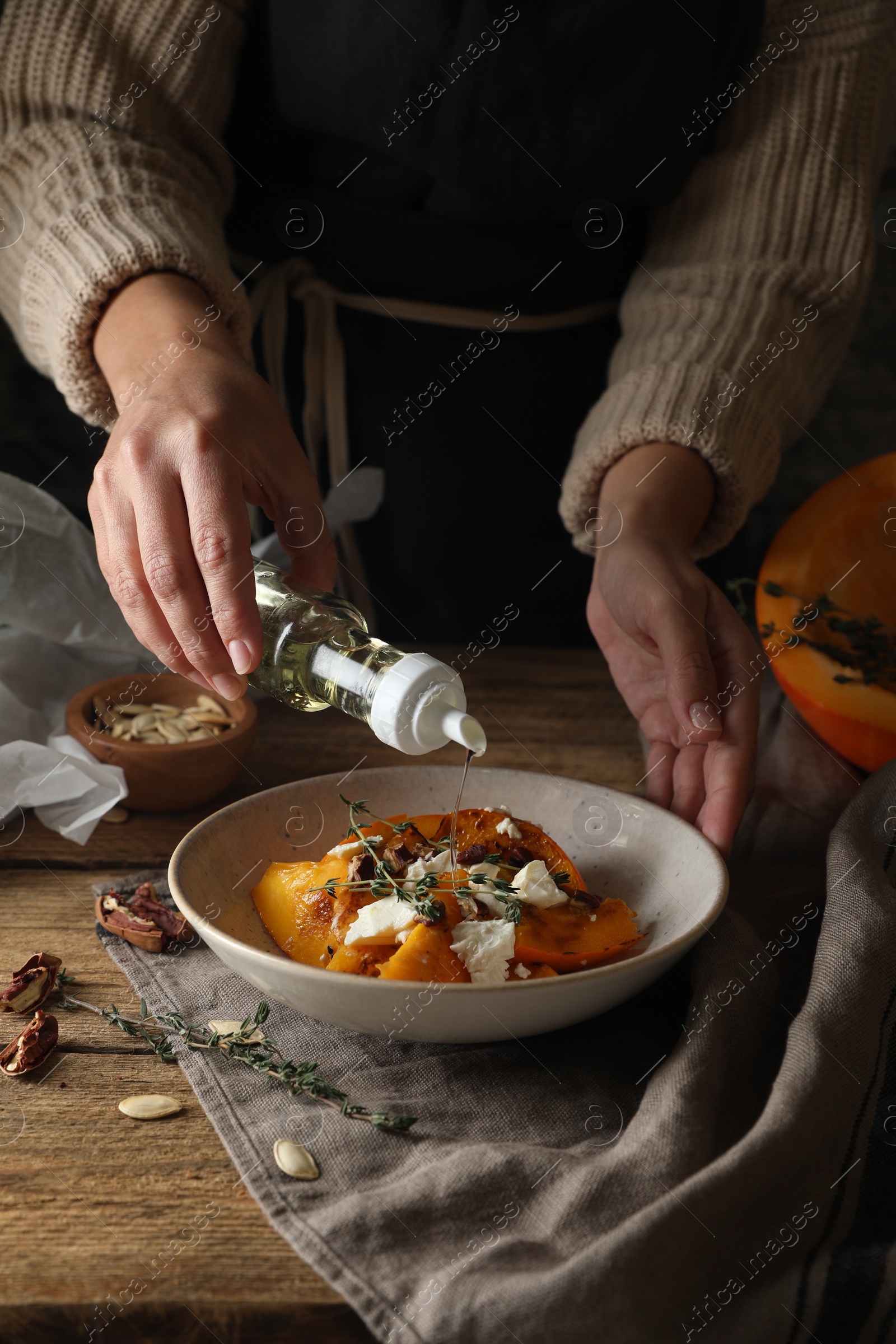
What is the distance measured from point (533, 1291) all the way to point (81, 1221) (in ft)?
0.92

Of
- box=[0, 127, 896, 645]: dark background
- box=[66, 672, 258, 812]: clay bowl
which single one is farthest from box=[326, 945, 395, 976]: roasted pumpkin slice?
box=[0, 127, 896, 645]: dark background

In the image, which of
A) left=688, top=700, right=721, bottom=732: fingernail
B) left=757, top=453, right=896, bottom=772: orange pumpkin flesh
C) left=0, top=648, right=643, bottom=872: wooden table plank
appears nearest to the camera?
left=688, top=700, right=721, bottom=732: fingernail

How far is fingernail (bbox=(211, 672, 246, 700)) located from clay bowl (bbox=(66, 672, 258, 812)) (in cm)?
20

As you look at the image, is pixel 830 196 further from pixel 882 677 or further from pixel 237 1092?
pixel 237 1092

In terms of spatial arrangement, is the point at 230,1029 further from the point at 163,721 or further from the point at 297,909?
the point at 163,721

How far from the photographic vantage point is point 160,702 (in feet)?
4.14

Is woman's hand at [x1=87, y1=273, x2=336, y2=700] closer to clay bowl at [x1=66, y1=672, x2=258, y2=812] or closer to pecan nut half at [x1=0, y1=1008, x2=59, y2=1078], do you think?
clay bowl at [x1=66, y1=672, x2=258, y2=812]

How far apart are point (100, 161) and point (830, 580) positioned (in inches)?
39.8

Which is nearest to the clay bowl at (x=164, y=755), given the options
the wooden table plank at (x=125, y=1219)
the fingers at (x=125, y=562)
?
the fingers at (x=125, y=562)

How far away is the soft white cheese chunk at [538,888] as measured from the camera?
32.8 inches

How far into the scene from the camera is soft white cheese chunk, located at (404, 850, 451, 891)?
33.4 inches

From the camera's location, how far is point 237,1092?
74cm

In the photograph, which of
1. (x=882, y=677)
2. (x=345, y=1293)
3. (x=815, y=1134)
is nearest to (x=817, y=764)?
(x=882, y=677)

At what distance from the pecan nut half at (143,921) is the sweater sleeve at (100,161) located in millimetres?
545
